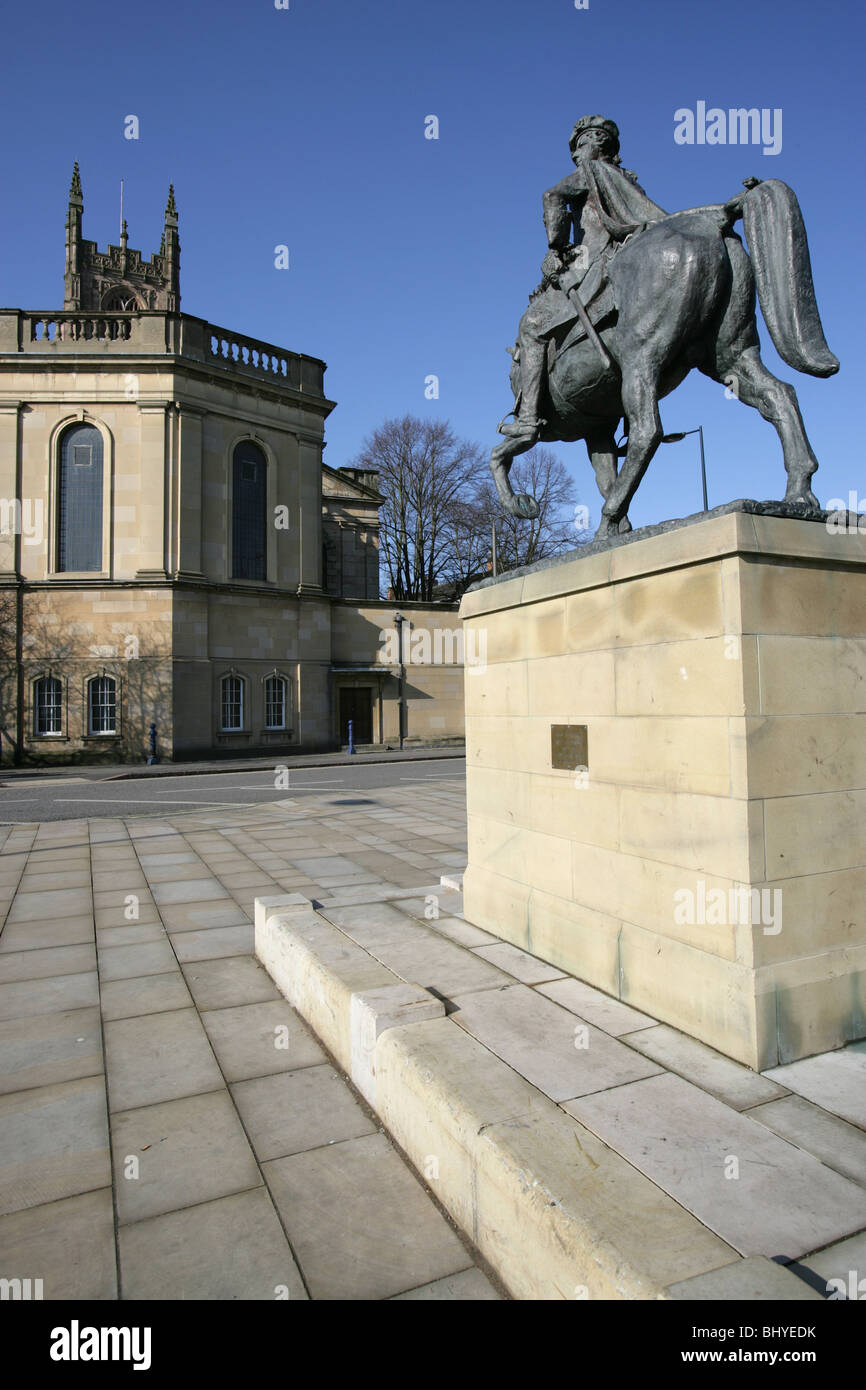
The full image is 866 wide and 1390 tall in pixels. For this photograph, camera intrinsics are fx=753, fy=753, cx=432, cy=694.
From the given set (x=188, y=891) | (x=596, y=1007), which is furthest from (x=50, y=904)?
(x=596, y=1007)

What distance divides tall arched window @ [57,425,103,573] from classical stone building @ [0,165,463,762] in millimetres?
59

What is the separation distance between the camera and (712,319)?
438 cm

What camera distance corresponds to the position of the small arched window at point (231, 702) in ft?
91.7

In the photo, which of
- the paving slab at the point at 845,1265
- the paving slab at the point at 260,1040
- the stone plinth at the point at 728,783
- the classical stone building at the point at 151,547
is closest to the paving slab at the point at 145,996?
the paving slab at the point at 260,1040

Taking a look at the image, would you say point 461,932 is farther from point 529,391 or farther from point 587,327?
point 587,327

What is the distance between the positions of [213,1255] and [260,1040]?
1741 mm

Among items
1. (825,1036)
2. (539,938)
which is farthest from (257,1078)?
(825,1036)

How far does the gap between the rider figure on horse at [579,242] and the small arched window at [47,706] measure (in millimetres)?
24905

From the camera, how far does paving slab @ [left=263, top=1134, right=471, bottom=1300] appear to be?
8.09 ft

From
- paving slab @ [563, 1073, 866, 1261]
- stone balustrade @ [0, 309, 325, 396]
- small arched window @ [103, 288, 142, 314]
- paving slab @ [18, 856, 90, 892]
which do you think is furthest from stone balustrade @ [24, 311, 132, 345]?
small arched window @ [103, 288, 142, 314]

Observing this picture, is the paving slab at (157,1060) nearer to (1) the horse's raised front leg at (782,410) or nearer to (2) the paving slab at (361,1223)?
(2) the paving slab at (361,1223)

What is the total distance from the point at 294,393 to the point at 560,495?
21867 millimetres

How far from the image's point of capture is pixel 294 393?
30.3m
